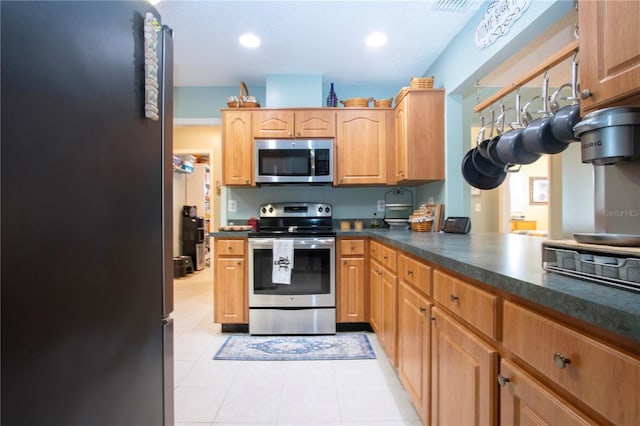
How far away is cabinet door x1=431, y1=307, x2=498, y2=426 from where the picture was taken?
91 centimetres

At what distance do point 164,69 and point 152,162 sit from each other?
0.29 meters

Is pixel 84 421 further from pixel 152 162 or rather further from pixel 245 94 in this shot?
pixel 245 94

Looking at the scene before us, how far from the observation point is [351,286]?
113 inches

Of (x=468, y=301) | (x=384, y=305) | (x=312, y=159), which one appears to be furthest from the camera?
(x=312, y=159)

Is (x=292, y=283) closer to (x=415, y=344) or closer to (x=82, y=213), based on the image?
(x=415, y=344)

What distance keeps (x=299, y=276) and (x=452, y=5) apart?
2335 mm

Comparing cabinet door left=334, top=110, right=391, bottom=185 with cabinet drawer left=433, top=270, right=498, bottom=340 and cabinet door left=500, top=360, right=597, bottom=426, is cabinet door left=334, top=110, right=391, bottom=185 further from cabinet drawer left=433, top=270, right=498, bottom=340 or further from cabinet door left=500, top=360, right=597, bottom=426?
cabinet door left=500, top=360, right=597, bottom=426

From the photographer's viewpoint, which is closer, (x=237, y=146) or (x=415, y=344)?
(x=415, y=344)

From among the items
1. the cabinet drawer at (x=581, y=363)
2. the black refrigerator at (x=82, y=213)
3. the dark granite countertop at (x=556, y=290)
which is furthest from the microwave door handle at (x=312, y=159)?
the cabinet drawer at (x=581, y=363)

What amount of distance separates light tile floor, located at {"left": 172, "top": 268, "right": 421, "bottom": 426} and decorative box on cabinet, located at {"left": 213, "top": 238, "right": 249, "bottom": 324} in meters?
0.29

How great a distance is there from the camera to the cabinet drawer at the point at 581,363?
1.69 ft

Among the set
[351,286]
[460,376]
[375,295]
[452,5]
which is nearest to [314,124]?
[452,5]

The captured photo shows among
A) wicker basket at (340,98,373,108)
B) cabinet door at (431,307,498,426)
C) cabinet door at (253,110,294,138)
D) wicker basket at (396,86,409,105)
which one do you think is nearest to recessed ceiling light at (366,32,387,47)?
wicker basket at (396,86,409,105)

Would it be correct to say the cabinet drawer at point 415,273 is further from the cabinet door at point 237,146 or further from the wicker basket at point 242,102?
the wicker basket at point 242,102
